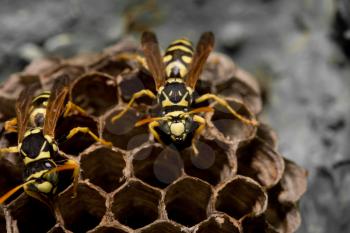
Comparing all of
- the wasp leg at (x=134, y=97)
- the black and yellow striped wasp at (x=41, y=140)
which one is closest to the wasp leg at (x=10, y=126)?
the black and yellow striped wasp at (x=41, y=140)

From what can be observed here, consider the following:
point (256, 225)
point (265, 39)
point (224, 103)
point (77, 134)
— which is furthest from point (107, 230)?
point (265, 39)

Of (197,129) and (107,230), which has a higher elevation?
(197,129)

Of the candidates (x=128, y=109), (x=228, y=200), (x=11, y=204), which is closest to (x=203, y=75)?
(x=128, y=109)

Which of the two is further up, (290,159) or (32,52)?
(32,52)

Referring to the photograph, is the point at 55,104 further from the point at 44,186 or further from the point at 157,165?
the point at 157,165

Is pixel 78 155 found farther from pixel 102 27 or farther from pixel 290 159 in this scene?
pixel 290 159

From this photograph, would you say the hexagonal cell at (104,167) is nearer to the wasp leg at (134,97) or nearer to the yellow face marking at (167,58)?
the wasp leg at (134,97)
